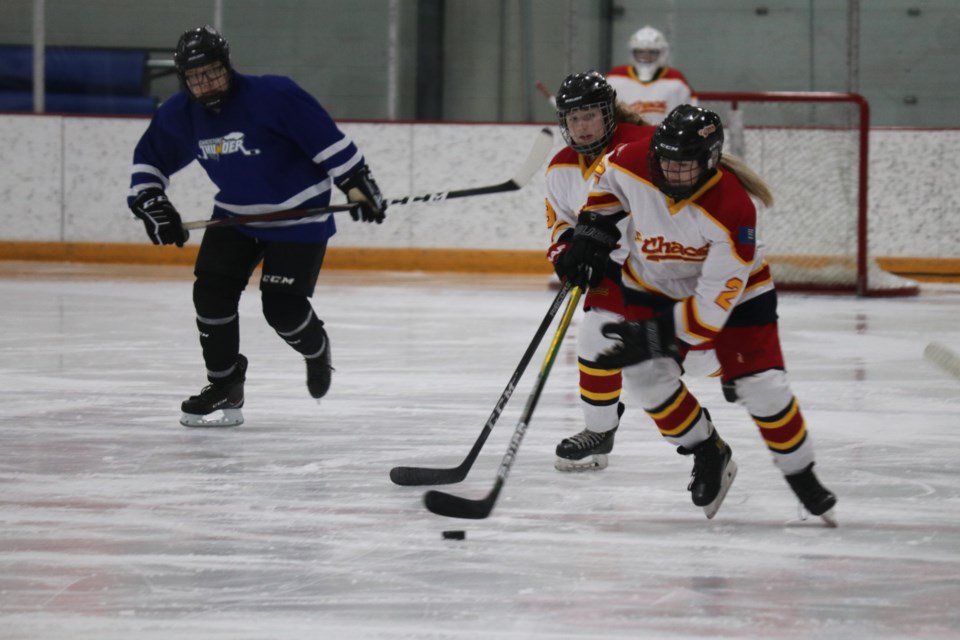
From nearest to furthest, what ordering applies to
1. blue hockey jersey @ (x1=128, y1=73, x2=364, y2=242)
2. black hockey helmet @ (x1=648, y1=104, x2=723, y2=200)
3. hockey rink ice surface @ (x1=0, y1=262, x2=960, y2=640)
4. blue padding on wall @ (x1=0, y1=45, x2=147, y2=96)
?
hockey rink ice surface @ (x1=0, y1=262, x2=960, y2=640), black hockey helmet @ (x1=648, y1=104, x2=723, y2=200), blue hockey jersey @ (x1=128, y1=73, x2=364, y2=242), blue padding on wall @ (x1=0, y1=45, x2=147, y2=96)

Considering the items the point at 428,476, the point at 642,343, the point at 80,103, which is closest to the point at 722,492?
the point at 642,343

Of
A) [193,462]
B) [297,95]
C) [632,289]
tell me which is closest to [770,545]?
[632,289]

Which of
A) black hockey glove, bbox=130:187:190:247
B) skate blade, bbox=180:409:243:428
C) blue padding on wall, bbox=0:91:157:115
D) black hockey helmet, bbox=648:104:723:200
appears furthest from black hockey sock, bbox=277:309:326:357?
blue padding on wall, bbox=0:91:157:115

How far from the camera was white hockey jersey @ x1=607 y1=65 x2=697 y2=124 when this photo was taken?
6.64 metres

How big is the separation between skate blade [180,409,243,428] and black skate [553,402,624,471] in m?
0.88

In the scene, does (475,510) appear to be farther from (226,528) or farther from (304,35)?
(304,35)

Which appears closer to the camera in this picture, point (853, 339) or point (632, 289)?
point (632, 289)

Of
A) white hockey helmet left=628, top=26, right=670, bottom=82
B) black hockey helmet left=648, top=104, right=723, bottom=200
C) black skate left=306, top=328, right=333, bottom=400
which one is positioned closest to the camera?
black hockey helmet left=648, top=104, right=723, bottom=200

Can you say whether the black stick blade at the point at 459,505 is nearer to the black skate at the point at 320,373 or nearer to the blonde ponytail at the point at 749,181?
the blonde ponytail at the point at 749,181

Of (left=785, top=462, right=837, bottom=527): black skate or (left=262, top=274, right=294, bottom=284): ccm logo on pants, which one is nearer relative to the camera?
(left=785, top=462, right=837, bottom=527): black skate

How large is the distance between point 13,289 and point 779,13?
4.55m

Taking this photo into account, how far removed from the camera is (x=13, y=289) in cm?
665

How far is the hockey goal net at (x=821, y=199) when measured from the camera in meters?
7.10

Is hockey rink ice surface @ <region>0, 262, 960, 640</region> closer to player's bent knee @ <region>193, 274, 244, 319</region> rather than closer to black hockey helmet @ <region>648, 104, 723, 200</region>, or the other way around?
player's bent knee @ <region>193, 274, 244, 319</region>
